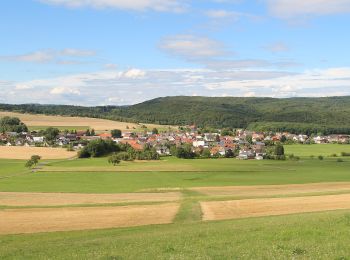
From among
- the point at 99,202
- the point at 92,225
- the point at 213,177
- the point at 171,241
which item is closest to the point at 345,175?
the point at 213,177

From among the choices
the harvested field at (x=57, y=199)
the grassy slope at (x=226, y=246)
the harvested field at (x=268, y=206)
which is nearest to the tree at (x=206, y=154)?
the harvested field at (x=57, y=199)

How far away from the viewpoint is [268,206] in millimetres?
38094

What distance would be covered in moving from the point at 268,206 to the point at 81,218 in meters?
14.6

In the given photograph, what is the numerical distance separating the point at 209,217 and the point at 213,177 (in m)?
41.8

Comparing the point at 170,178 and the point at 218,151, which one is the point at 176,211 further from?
the point at 218,151

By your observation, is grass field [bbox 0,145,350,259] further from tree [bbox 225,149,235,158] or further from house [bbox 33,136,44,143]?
house [bbox 33,136,44,143]

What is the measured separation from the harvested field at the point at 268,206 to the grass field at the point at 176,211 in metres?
0.08

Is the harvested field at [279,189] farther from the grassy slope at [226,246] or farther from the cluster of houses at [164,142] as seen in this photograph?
the cluster of houses at [164,142]

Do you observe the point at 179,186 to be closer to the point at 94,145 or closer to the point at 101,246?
the point at 101,246

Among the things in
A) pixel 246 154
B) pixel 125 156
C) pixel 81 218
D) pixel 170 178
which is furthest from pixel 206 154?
pixel 81 218

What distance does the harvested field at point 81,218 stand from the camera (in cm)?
2911

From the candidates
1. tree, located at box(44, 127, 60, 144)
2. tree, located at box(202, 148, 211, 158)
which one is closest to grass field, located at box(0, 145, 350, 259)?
tree, located at box(202, 148, 211, 158)

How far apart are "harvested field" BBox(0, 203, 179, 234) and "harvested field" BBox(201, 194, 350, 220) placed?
123 inches

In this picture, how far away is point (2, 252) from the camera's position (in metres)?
18.9
